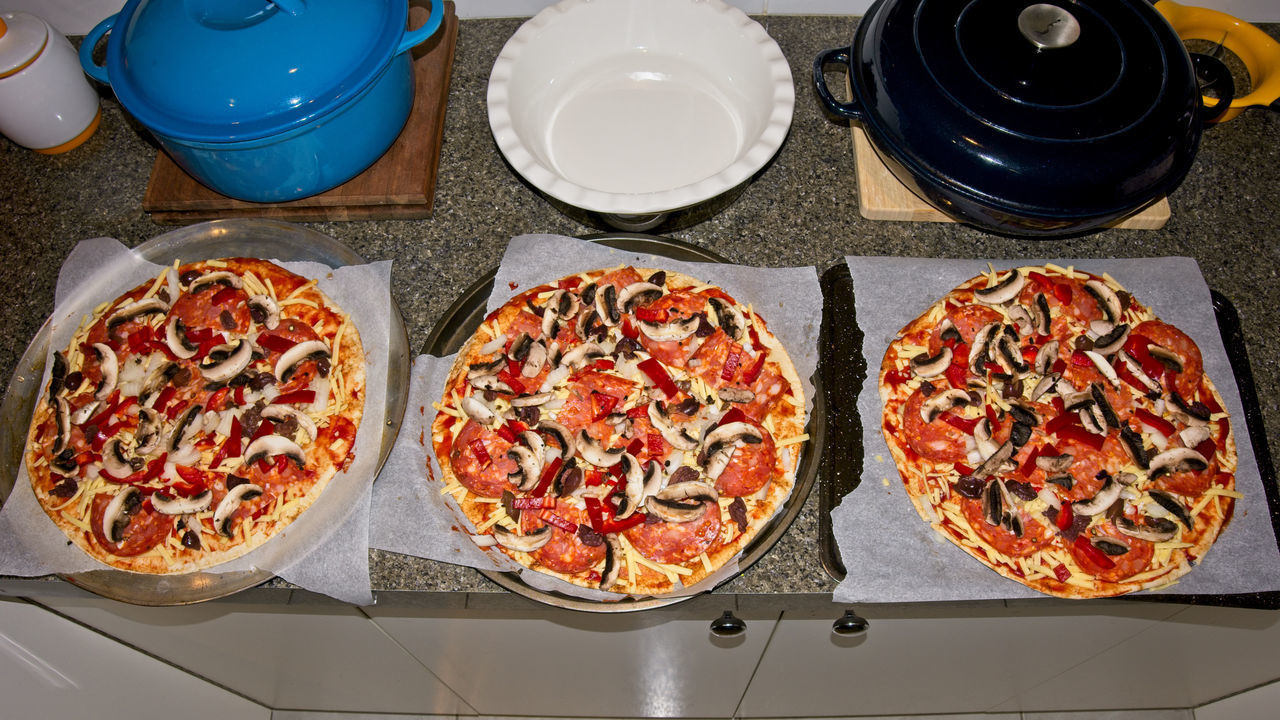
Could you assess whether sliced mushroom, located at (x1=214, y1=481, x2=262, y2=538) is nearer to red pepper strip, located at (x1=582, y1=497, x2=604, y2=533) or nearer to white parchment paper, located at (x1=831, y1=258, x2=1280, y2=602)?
red pepper strip, located at (x1=582, y1=497, x2=604, y2=533)

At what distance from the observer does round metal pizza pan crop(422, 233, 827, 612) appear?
1.60 meters

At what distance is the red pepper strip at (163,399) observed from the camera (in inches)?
71.1

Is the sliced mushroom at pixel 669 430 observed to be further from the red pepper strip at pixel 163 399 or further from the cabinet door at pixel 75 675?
the cabinet door at pixel 75 675

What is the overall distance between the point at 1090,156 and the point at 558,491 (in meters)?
1.34

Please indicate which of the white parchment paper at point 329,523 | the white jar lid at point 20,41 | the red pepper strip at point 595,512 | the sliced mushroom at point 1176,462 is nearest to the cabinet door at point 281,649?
the white parchment paper at point 329,523

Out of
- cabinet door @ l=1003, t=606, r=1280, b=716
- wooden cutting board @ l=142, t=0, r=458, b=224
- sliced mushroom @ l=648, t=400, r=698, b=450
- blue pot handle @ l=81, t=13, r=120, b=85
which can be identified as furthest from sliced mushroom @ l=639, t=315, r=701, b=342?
cabinet door @ l=1003, t=606, r=1280, b=716

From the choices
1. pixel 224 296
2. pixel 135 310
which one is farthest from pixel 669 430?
pixel 135 310

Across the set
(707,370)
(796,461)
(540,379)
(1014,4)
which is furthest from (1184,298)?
(540,379)

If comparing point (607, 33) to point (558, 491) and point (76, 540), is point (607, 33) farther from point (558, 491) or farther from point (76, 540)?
point (76, 540)

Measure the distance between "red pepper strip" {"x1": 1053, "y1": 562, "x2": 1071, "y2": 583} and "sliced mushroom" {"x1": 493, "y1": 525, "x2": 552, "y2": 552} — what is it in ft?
3.49

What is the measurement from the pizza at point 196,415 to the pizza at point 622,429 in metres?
0.31

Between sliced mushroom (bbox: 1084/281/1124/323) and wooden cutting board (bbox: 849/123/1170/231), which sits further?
wooden cutting board (bbox: 849/123/1170/231)

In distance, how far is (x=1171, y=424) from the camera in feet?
5.73

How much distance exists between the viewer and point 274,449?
5.63 feet
